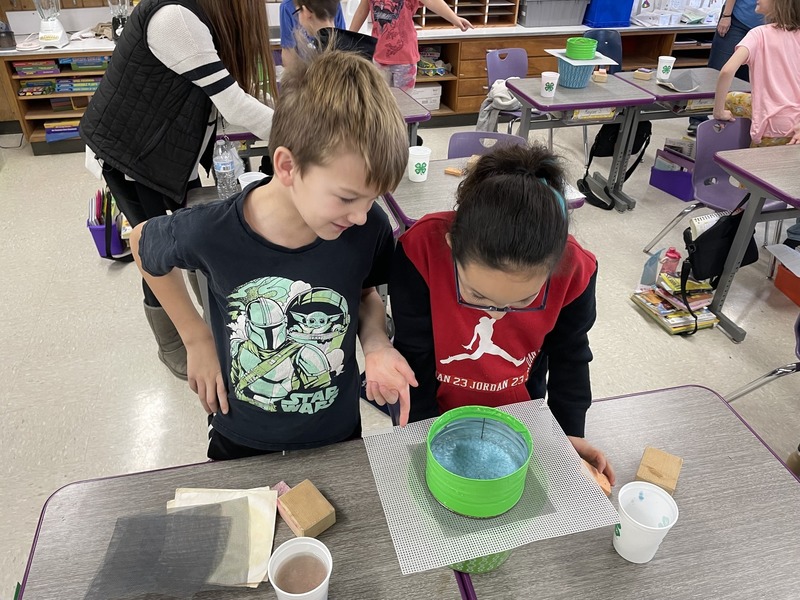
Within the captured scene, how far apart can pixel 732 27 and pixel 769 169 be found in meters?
2.51

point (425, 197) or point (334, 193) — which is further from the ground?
point (334, 193)

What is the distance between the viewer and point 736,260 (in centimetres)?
254

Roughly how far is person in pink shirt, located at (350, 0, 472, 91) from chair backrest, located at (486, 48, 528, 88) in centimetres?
34

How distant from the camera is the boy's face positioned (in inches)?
30.8

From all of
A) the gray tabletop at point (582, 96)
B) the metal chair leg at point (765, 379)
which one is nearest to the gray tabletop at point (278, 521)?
the metal chair leg at point (765, 379)

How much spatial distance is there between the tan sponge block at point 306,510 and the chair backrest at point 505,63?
11.2ft

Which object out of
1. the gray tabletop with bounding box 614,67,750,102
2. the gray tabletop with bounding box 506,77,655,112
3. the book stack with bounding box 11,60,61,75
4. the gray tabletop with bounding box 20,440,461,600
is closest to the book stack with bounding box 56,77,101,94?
the book stack with bounding box 11,60,61,75

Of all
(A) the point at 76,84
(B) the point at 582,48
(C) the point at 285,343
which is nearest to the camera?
(C) the point at 285,343

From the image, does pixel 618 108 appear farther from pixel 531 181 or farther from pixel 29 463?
pixel 29 463

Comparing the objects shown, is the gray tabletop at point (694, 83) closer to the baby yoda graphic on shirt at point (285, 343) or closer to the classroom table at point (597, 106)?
the classroom table at point (597, 106)

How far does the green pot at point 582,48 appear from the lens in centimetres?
322

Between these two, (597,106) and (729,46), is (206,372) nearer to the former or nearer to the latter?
(597,106)

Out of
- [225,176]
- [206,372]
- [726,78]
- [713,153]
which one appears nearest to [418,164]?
[225,176]

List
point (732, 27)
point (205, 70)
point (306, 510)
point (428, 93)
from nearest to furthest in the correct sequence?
point (306, 510)
point (205, 70)
point (732, 27)
point (428, 93)
